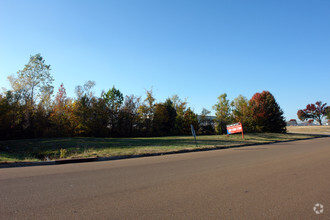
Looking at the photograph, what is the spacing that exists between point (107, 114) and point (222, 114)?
2491cm

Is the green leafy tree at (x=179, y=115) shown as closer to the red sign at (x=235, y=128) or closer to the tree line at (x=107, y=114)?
the tree line at (x=107, y=114)

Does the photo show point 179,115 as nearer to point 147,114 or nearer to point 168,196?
point 147,114

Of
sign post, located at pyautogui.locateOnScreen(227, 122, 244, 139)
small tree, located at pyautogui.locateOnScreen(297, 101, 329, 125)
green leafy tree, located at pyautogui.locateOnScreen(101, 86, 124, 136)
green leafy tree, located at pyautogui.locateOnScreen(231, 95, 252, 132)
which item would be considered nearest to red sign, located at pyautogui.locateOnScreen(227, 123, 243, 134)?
sign post, located at pyautogui.locateOnScreen(227, 122, 244, 139)

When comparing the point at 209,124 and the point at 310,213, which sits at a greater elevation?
the point at 209,124

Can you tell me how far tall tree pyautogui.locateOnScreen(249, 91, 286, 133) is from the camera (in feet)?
135

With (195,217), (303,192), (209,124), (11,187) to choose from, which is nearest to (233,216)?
(195,217)

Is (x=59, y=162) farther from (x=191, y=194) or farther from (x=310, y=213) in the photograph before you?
(x=310, y=213)

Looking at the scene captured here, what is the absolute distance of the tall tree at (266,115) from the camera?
4100 centimetres

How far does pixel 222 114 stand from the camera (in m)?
44.5

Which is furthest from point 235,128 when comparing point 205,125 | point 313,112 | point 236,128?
point 313,112

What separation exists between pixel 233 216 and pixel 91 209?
258 centimetres

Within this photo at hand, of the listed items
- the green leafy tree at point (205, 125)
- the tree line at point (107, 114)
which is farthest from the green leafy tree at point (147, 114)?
the green leafy tree at point (205, 125)

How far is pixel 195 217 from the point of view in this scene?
133 inches

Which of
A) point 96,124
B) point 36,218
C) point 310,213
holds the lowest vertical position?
point 310,213
